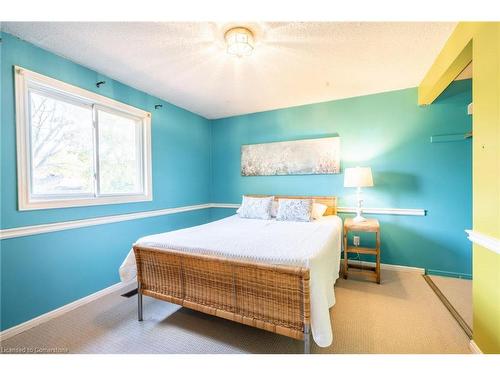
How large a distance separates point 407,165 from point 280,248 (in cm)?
245

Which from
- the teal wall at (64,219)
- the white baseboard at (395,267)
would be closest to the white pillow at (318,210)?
the white baseboard at (395,267)

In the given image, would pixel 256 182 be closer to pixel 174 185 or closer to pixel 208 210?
pixel 208 210

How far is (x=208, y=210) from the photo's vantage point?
4254mm

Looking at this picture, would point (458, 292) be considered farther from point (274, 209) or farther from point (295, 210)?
point (274, 209)

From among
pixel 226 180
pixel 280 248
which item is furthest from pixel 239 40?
pixel 226 180

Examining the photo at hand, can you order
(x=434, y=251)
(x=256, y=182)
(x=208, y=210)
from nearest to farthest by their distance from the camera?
(x=434, y=251) → (x=256, y=182) → (x=208, y=210)

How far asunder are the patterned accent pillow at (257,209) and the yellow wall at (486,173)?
2120mm

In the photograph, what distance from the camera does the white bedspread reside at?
137 cm

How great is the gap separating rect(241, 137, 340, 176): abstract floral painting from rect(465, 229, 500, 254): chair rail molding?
1940 mm

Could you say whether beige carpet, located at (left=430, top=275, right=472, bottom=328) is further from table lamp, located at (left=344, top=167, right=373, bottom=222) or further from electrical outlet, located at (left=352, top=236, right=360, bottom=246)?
table lamp, located at (left=344, top=167, right=373, bottom=222)

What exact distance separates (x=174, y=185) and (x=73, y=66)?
1847 millimetres

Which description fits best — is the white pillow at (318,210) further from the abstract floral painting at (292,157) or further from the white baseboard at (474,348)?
the white baseboard at (474,348)

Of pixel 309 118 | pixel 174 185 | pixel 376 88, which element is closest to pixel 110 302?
pixel 174 185
